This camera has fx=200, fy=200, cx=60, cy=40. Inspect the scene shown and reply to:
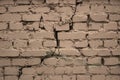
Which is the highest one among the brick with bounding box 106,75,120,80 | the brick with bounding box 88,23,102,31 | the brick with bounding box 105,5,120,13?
the brick with bounding box 105,5,120,13

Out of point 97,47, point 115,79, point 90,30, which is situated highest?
point 90,30

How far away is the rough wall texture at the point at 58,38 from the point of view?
77.6 inches

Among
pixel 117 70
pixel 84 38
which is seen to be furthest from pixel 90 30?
pixel 117 70

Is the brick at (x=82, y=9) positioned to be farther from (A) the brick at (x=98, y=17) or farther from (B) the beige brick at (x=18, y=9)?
(B) the beige brick at (x=18, y=9)

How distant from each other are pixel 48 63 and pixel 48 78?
150 millimetres

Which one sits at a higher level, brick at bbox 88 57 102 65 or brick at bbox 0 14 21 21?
brick at bbox 0 14 21 21

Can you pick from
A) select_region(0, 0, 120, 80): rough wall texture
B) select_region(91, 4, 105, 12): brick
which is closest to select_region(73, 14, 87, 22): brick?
select_region(0, 0, 120, 80): rough wall texture

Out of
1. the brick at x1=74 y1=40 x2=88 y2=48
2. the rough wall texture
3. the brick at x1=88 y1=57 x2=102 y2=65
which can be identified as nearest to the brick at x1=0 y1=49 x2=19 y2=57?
the rough wall texture

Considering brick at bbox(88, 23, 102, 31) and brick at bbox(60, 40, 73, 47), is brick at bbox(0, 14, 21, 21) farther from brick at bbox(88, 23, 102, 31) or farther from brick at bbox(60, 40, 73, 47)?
brick at bbox(88, 23, 102, 31)

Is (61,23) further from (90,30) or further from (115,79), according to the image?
(115,79)

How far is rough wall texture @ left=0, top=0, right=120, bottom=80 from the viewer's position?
1972mm

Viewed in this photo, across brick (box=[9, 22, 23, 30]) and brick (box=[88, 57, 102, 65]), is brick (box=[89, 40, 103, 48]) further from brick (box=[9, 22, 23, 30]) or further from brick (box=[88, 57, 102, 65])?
brick (box=[9, 22, 23, 30])

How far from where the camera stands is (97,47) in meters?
2.00

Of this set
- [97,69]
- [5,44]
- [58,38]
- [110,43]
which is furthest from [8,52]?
[110,43]
